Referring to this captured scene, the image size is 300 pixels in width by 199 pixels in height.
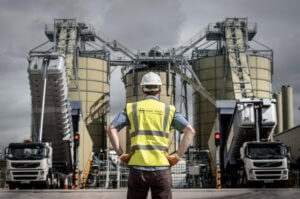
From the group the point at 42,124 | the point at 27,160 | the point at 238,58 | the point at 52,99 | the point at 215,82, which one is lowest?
the point at 27,160

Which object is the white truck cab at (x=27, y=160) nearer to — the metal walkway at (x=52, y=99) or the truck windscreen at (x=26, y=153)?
the truck windscreen at (x=26, y=153)

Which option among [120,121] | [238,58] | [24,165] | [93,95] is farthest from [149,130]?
[93,95]

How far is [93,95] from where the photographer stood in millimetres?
57312

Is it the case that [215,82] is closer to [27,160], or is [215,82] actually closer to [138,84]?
[138,84]

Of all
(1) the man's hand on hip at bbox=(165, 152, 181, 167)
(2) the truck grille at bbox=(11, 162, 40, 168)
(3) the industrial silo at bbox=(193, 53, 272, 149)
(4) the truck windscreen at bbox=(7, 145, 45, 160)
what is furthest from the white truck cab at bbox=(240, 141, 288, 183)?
(3) the industrial silo at bbox=(193, 53, 272, 149)

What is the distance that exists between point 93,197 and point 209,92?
4045 cm

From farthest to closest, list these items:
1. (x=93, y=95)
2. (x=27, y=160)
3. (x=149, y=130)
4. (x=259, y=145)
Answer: (x=93, y=95) → (x=259, y=145) → (x=27, y=160) → (x=149, y=130)

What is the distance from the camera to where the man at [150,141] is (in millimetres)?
5062

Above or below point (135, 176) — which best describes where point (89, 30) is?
above

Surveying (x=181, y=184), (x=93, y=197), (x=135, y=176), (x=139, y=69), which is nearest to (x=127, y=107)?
(x=135, y=176)

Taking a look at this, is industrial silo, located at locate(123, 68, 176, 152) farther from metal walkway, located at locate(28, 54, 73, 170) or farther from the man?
the man

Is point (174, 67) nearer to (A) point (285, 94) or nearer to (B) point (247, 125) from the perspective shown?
(A) point (285, 94)

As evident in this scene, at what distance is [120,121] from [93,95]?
2061 inches

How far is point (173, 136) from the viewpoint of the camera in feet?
162
